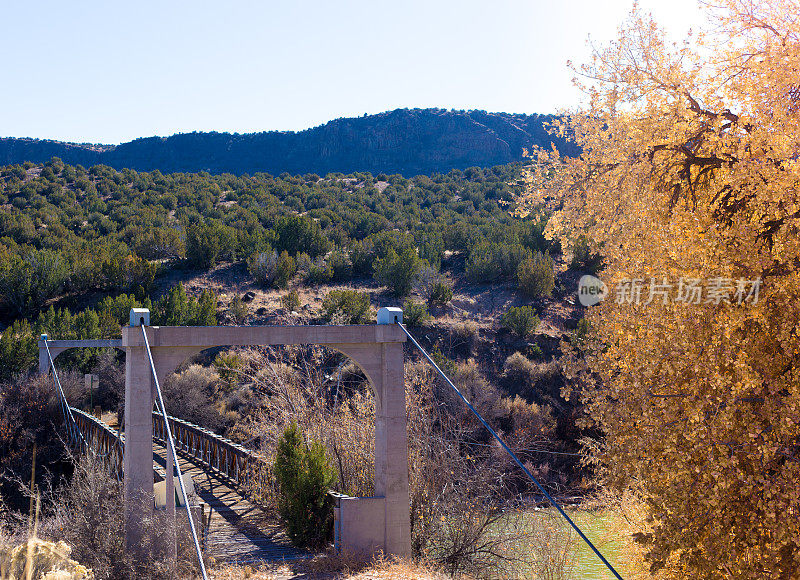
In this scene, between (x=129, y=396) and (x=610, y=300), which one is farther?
(x=129, y=396)

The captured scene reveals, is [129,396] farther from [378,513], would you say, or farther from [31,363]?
[31,363]

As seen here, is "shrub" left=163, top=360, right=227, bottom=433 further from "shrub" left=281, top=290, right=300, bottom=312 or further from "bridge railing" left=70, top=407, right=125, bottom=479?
"shrub" left=281, top=290, right=300, bottom=312

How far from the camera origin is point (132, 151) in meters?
75.6

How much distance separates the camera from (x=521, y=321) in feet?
93.8

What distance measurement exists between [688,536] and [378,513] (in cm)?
515

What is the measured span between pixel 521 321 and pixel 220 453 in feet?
53.9

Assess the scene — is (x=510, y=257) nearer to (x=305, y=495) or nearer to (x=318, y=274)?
(x=318, y=274)

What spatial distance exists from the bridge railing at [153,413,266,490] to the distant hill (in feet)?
180

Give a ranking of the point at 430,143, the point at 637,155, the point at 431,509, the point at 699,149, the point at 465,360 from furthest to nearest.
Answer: the point at 430,143
the point at 465,360
the point at 431,509
the point at 637,155
the point at 699,149

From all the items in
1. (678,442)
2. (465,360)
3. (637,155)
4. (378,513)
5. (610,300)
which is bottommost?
(465,360)

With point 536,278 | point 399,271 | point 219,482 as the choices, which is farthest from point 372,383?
point 536,278

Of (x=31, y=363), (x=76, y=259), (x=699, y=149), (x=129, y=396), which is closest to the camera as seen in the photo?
(x=699, y=149)

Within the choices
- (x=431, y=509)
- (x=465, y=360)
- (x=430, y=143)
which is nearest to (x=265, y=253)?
(x=465, y=360)

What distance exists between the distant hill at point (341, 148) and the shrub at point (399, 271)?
39.8m
